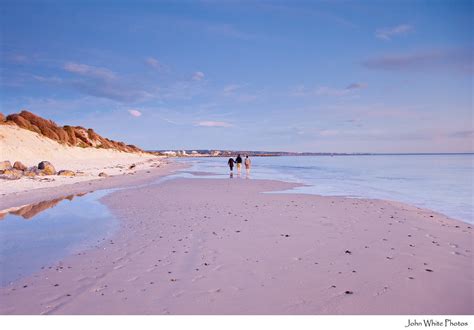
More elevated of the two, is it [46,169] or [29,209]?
[46,169]

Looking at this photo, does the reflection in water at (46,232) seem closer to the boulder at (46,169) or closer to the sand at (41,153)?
the boulder at (46,169)

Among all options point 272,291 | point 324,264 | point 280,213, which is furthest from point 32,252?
point 280,213

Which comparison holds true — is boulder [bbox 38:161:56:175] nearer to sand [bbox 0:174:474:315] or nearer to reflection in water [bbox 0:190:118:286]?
reflection in water [bbox 0:190:118:286]

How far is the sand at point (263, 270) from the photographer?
453cm

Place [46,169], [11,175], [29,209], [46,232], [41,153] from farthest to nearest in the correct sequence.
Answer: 1. [41,153]
2. [46,169]
3. [11,175]
4. [29,209]
5. [46,232]

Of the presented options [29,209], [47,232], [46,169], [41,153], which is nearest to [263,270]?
[47,232]

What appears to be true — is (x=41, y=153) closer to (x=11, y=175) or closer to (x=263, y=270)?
(x=11, y=175)

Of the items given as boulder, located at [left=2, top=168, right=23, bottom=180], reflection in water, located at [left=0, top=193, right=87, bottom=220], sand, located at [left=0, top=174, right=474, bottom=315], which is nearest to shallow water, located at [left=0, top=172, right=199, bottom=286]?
reflection in water, located at [left=0, top=193, right=87, bottom=220]

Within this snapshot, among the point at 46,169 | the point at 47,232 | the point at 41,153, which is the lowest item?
the point at 47,232

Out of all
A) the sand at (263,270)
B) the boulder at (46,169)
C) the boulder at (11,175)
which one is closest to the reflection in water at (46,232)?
the sand at (263,270)

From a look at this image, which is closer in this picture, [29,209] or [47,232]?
[47,232]

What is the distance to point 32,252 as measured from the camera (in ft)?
23.0

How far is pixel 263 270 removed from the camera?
5.83 meters
